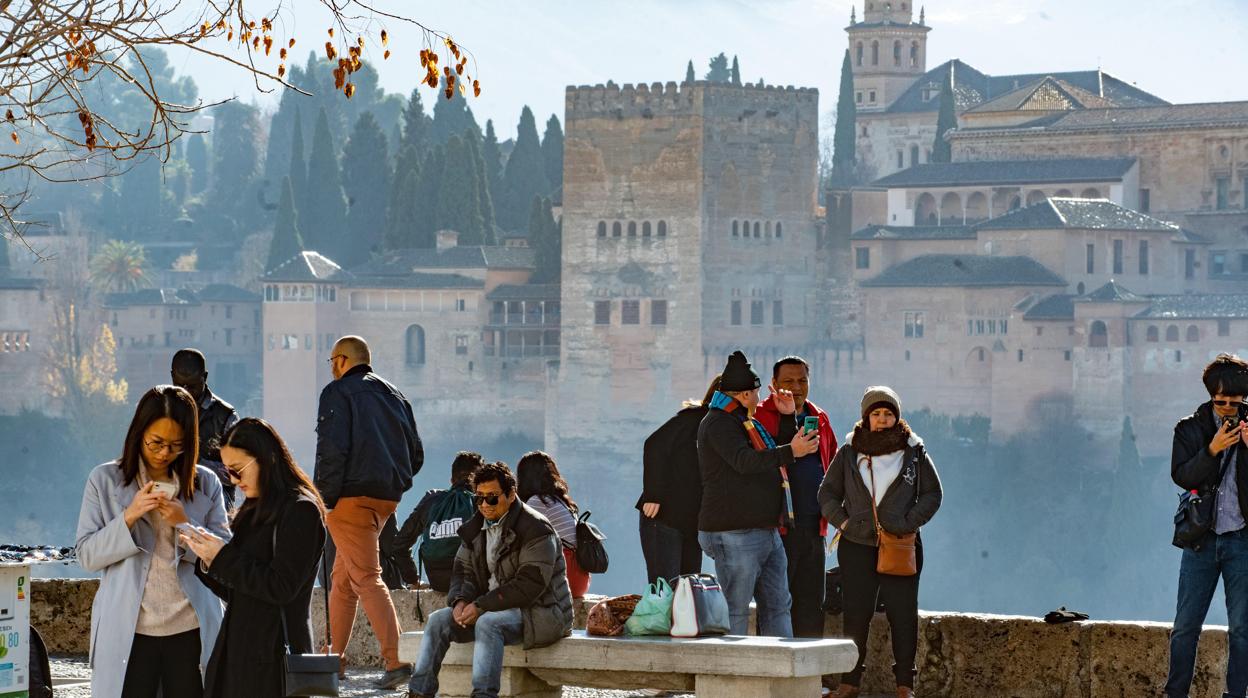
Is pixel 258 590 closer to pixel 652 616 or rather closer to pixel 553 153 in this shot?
pixel 652 616

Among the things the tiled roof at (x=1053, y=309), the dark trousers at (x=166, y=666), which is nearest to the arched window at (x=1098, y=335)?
the tiled roof at (x=1053, y=309)

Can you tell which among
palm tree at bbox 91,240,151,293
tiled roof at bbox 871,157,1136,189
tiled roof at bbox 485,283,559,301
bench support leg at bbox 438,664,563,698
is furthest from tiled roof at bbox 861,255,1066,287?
bench support leg at bbox 438,664,563,698

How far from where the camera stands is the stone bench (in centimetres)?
587

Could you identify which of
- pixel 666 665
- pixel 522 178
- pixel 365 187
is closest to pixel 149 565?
pixel 666 665

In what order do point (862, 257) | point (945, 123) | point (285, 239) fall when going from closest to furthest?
point (862, 257) → point (285, 239) → point (945, 123)

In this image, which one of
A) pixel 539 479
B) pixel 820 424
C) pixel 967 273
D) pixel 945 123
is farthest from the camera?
pixel 945 123

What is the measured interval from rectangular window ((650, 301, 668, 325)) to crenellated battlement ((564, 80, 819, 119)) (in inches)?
150

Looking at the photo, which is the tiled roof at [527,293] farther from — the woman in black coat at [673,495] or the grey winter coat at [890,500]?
the grey winter coat at [890,500]

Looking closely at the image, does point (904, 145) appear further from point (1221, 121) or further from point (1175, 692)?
point (1175, 692)

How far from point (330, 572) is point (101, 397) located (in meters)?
50.2

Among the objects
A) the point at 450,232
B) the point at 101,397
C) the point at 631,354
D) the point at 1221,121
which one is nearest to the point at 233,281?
the point at 101,397

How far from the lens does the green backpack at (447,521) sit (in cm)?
726

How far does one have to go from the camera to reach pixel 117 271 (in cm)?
6378

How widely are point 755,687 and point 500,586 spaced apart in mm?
715
